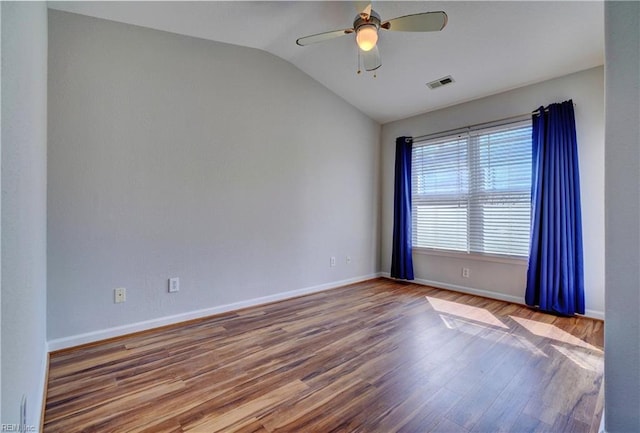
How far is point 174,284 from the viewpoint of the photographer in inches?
107

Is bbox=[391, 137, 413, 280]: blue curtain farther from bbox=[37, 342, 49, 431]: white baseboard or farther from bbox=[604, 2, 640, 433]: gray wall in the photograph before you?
bbox=[37, 342, 49, 431]: white baseboard

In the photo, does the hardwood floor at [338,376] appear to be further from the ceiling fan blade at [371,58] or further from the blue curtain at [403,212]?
the ceiling fan blade at [371,58]

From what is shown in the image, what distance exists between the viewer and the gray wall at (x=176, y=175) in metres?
2.25

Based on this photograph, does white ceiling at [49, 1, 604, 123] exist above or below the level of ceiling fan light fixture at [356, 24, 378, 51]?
above

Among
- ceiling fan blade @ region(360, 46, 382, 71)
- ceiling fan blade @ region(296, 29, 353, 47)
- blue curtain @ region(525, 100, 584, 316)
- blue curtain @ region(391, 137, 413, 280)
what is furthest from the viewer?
blue curtain @ region(391, 137, 413, 280)

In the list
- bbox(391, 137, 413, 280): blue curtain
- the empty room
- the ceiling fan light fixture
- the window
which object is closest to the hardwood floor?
the empty room

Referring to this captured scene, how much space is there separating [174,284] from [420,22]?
10.0 ft

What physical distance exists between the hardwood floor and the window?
3.47 feet

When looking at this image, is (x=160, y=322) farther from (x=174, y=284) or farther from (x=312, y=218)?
(x=312, y=218)

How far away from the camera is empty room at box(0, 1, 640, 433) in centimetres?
124

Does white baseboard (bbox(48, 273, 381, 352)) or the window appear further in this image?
the window

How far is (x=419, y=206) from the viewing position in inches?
173

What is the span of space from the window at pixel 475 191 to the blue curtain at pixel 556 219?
194 mm

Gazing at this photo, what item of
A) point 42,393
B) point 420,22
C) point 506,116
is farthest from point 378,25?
point 42,393
